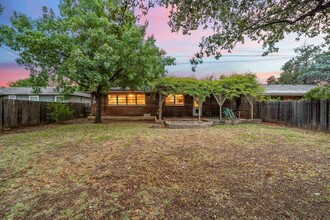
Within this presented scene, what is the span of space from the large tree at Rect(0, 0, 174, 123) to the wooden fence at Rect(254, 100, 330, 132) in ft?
29.8

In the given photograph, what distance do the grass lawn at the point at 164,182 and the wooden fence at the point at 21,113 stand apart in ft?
15.9

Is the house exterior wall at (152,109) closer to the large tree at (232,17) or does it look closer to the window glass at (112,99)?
the window glass at (112,99)

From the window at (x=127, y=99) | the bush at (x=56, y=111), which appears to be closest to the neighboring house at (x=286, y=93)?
the window at (x=127, y=99)

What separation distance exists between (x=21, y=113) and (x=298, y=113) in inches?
642

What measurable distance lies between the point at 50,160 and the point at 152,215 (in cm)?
372

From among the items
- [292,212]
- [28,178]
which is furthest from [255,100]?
[28,178]

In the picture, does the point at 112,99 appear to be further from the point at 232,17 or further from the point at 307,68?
the point at 307,68

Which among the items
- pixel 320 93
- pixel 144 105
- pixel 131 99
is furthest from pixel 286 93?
pixel 131 99

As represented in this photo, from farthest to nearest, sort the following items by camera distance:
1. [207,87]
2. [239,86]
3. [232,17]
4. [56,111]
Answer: [56,111] < [239,86] < [207,87] < [232,17]

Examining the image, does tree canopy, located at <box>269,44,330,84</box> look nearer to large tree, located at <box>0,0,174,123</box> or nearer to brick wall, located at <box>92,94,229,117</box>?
brick wall, located at <box>92,94,229,117</box>

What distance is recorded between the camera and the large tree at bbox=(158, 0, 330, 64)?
167 inches

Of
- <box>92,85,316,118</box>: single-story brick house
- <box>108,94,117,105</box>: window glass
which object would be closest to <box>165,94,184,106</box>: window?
<box>92,85,316,118</box>: single-story brick house

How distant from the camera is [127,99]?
1770 cm

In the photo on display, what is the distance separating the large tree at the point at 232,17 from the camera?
4.23 metres
